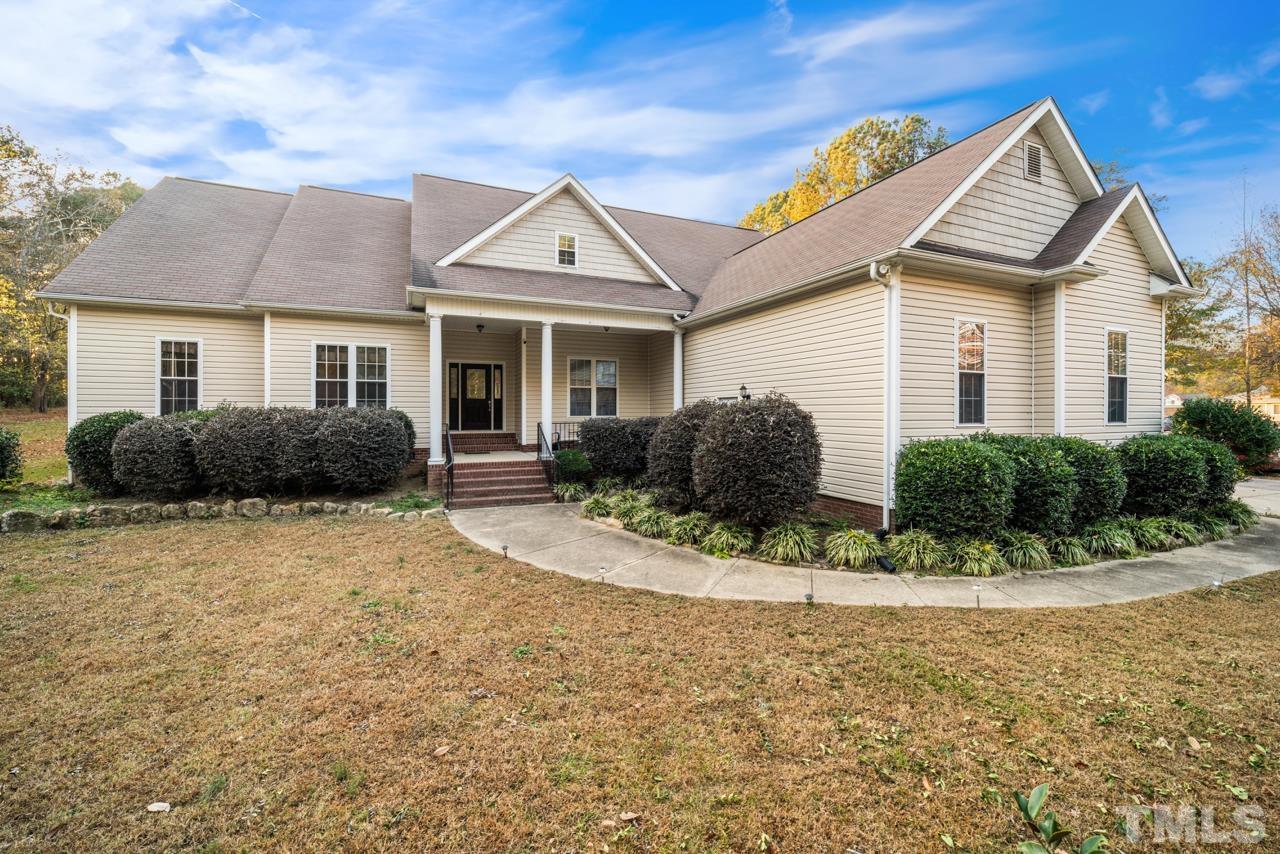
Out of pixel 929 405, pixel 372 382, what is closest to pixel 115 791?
pixel 929 405

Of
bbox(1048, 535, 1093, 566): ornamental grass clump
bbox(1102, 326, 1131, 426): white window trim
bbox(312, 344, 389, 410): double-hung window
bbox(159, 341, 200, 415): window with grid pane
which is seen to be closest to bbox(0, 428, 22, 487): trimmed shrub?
bbox(159, 341, 200, 415): window with grid pane

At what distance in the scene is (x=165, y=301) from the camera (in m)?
10.6

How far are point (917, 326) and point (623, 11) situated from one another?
9.23m

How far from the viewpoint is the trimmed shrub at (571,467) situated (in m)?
10.7

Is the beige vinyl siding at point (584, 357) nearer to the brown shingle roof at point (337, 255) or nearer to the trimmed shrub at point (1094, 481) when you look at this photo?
the brown shingle roof at point (337, 255)

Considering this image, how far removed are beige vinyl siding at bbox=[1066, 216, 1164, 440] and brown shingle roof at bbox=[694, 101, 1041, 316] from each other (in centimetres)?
283

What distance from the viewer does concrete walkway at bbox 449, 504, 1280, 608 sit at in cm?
517

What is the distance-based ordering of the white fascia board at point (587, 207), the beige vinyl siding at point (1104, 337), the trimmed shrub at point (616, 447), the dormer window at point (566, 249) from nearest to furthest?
1. the beige vinyl siding at point (1104, 337)
2. the trimmed shrub at point (616, 447)
3. the white fascia board at point (587, 207)
4. the dormer window at point (566, 249)

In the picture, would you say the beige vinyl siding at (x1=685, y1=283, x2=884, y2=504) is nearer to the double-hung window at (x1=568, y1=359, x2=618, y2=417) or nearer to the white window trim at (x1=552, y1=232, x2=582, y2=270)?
the double-hung window at (x1=568, y1=359, x2=618, y2=417)

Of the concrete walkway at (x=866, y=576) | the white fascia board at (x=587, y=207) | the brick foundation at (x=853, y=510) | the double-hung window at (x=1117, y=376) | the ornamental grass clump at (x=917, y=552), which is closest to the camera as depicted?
the concrete walkway at (x=866, y=576)

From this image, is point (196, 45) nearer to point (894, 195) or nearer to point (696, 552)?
point (696, 552)

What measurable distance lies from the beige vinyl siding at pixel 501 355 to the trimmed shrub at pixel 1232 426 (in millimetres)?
15598

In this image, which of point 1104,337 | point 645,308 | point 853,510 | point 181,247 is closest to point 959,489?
point 853,510

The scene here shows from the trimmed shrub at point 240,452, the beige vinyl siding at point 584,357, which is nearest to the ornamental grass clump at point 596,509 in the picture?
the beige vinyl siding at point 584,357
